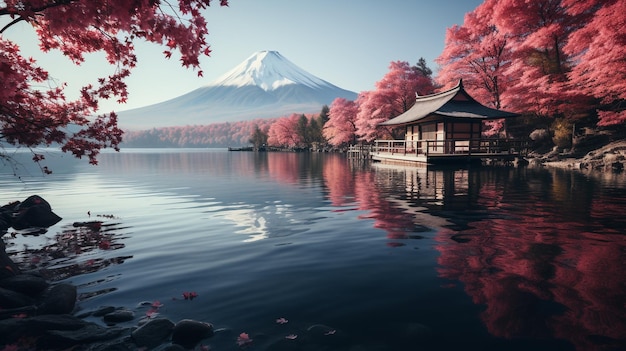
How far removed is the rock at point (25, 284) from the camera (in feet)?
14.0

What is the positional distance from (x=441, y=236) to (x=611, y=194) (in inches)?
339

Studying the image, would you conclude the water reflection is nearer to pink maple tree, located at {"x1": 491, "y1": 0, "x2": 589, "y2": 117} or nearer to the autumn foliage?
the autumn foliage

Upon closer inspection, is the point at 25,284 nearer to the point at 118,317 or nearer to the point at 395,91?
the point at 118,317

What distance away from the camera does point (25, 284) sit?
433 cm

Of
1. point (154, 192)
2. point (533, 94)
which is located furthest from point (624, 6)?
point (154, 192)

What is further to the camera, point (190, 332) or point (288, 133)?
point (288, 133)

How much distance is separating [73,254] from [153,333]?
13.6ft

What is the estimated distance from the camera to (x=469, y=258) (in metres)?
5.26

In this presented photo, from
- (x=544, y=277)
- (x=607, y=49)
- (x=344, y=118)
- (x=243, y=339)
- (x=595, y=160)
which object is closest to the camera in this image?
(x=243, y=339)

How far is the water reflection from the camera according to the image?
133 inches

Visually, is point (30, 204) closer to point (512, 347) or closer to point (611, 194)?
point (512, 347)

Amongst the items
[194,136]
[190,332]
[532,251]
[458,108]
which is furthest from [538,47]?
[194,136]

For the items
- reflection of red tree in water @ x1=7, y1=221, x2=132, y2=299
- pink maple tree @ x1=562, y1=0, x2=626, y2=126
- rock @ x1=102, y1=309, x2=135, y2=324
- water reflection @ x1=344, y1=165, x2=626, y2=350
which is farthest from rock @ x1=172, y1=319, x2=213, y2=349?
pink maple tree @ x1=562, y1=0, x2=626, y2=126

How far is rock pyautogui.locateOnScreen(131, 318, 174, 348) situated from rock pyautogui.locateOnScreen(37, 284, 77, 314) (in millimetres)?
1210
